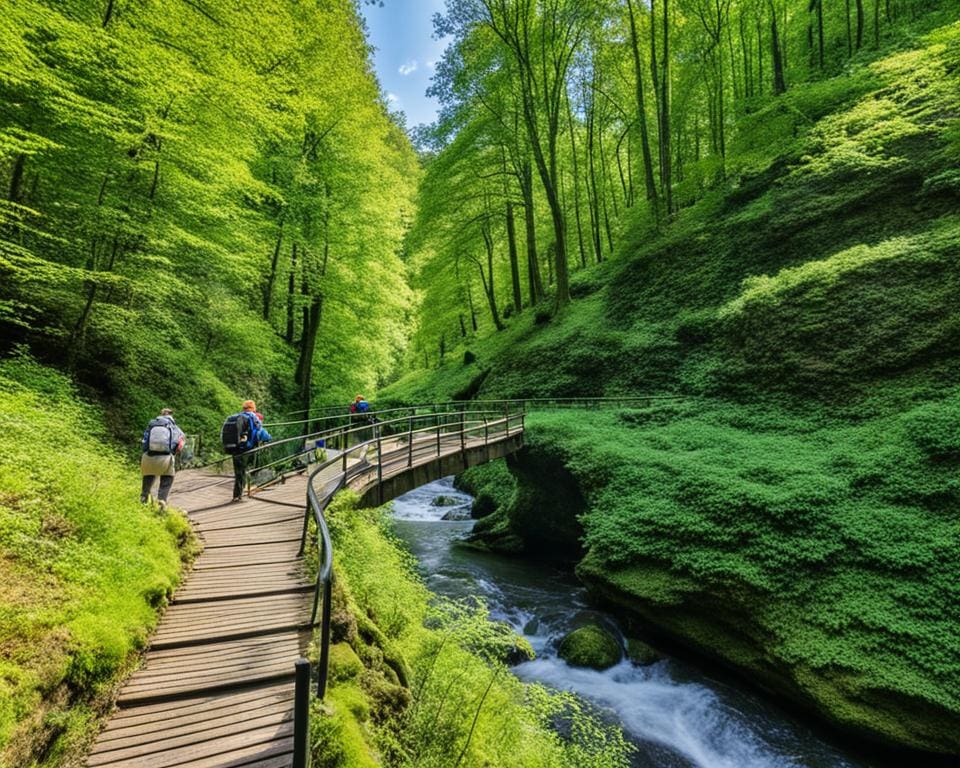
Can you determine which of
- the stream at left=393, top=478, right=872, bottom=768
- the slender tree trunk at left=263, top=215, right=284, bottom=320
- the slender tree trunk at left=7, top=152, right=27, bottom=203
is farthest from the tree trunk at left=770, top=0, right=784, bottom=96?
the slender tree trunk at left=7, top=152, right=27, bottom=203

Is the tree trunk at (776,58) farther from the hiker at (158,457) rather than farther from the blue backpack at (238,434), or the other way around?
the hiker at (158,457)

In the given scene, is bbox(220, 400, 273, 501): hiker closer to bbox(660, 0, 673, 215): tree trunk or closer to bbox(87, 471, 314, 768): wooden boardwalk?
bbox(87, 471, 314, 768): wooden boardwalk

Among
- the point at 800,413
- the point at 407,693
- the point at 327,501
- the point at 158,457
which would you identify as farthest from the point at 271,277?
the point at 800,413

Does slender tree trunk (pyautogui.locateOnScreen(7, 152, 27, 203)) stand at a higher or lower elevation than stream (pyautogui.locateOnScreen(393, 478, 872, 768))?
higher

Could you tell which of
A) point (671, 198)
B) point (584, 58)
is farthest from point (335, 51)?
point (671, 198)

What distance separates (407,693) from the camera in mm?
4613

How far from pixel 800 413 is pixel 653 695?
8.37m

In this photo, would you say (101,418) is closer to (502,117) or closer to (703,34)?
(502,117)

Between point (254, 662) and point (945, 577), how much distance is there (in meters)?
9.56

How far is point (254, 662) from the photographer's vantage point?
397 cm

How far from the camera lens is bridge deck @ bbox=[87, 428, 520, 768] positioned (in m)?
3.12

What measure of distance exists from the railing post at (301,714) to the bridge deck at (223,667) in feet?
3.40

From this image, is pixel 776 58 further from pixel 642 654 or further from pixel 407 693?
pixel 407 693

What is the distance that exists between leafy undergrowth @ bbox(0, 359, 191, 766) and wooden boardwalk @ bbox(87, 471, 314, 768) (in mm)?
232
